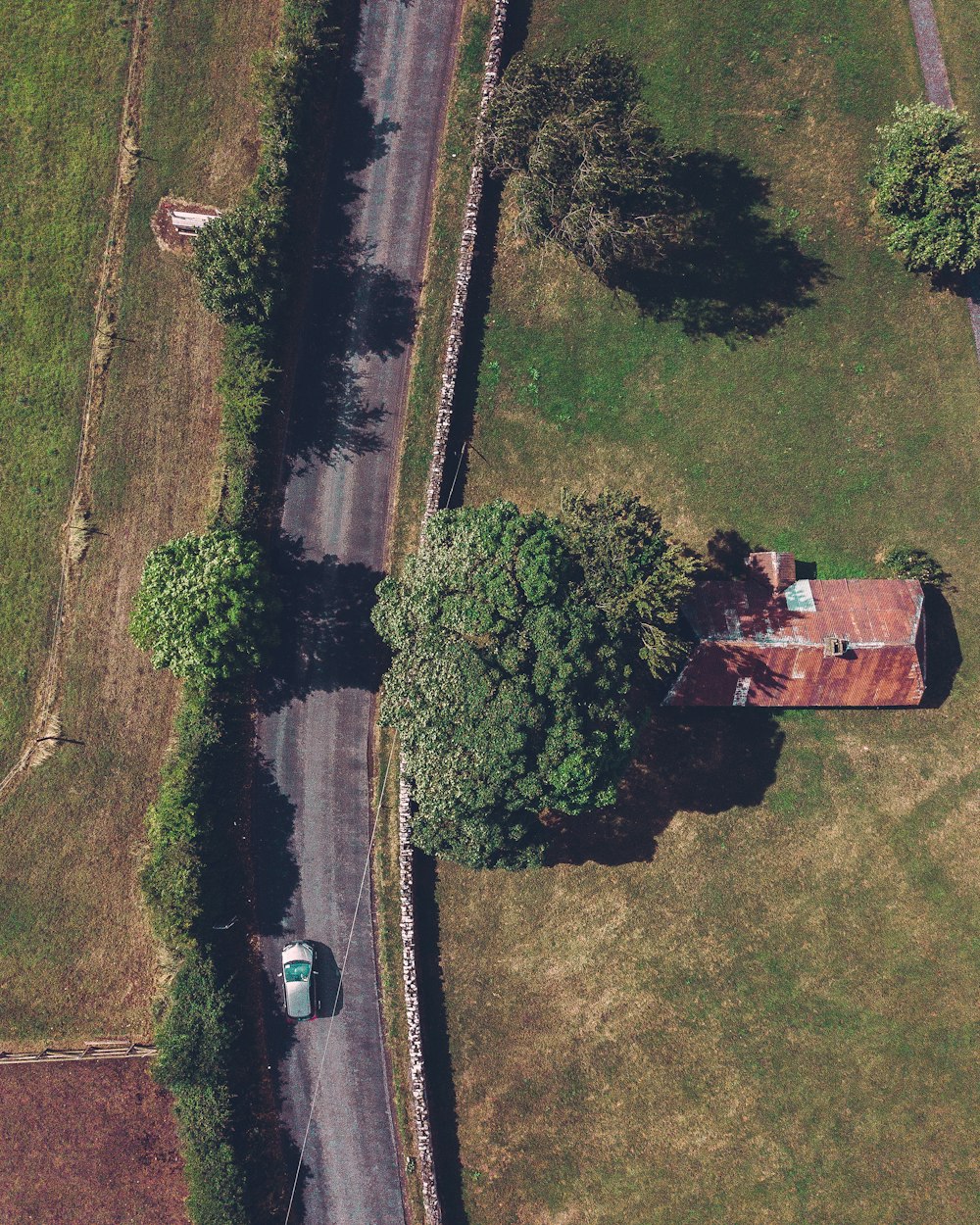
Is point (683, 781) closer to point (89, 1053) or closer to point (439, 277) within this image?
point (439, 277)

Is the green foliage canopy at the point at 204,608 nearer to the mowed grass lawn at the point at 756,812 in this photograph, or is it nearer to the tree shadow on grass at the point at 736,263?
the mowed grass lawn at the point at 756,812

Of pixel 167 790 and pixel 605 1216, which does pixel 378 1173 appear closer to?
pixel 605 1216

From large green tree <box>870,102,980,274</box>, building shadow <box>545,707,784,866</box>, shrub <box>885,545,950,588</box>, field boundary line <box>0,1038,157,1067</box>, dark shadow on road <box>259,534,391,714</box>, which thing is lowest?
field boundary line <box>0,1038,157,1067</box>

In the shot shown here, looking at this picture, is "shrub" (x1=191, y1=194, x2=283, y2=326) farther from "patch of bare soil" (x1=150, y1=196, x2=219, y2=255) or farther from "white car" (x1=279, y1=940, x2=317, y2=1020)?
"white car" (x1=279, y1=940, x2=317, y2=1020)

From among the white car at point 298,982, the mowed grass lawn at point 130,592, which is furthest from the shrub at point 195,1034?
the mowed grass lawn at point 130,592

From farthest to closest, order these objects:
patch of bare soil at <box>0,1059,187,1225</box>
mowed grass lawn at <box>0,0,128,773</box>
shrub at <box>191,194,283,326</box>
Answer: mowed grass lawn at <box>0,0,128,773</box> → patch of bare soil at <box>0,1059,187,1225</box> → shrub at <box>191,194,283,326</box>

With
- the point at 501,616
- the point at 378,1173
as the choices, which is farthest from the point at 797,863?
the point at 378,1173

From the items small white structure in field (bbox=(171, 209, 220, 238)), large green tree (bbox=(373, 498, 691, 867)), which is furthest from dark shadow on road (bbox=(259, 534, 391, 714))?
small white structure in field (bbox=(171, 209, 220, 238))
